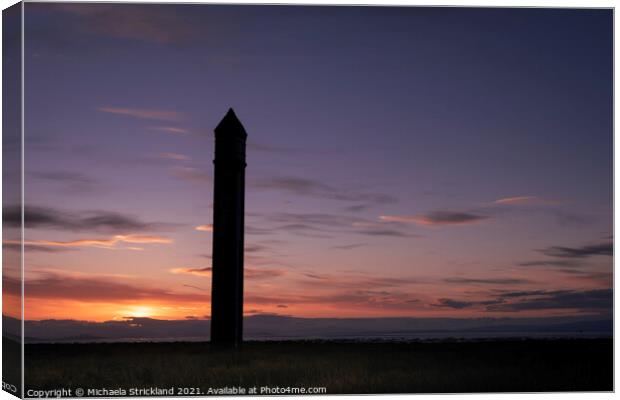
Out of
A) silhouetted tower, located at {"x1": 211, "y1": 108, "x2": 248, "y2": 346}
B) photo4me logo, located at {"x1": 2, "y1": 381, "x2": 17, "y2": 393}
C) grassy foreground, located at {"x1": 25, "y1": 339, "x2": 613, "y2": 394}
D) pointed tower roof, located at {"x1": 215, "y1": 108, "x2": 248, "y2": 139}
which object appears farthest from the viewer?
silhouetted tower, located at {"x1": 211, "y1": 108, "x2": 248, "y2": 346}

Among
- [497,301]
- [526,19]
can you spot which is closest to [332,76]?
[526,19]

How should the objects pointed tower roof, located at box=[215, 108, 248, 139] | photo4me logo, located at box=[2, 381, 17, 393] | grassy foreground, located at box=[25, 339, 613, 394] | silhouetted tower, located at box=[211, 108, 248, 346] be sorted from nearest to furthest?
photo4me logo, located at box=[2, 381, 17, 393] < grassy foreground, located at box=[25, 339, 613, 394] < pointed tower roof, located at box=[215, 108, 248, 139] < silhouetted tower, located at box=[211, 108, 248, 346]

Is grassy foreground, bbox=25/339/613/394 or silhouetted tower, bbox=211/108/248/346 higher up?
silhouetted tower, bbox=211/108/248/346

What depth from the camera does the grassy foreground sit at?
64.3 feet

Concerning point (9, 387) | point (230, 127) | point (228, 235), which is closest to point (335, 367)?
point (228, 235)

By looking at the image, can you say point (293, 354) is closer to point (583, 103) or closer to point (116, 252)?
point (116, 252)

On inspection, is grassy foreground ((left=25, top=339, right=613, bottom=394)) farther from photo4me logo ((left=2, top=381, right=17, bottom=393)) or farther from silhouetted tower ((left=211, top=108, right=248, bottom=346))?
silhouetted tower ((left=211, top=108, right=248, bottom=346))

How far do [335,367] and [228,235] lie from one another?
3.08 m

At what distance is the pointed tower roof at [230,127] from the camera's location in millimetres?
20609

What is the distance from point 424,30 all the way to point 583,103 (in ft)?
9.99

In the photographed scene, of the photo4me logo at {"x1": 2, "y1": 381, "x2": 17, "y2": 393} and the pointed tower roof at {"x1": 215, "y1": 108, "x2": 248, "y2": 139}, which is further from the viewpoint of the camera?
the pointed tower roof at {"x1": 215, "y1": 108, "x2": 248, "y2": 139}

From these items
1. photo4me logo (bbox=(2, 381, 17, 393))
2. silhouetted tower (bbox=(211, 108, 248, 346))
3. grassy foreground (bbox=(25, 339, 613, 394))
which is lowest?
photo4me logo (bbox=(2, 381, 17, 393))

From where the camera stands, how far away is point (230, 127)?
68.1ft

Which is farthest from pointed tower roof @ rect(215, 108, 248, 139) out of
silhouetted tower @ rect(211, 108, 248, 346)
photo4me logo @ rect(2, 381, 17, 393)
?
photo4me logo @ rect(2, 381, 17, 393)
